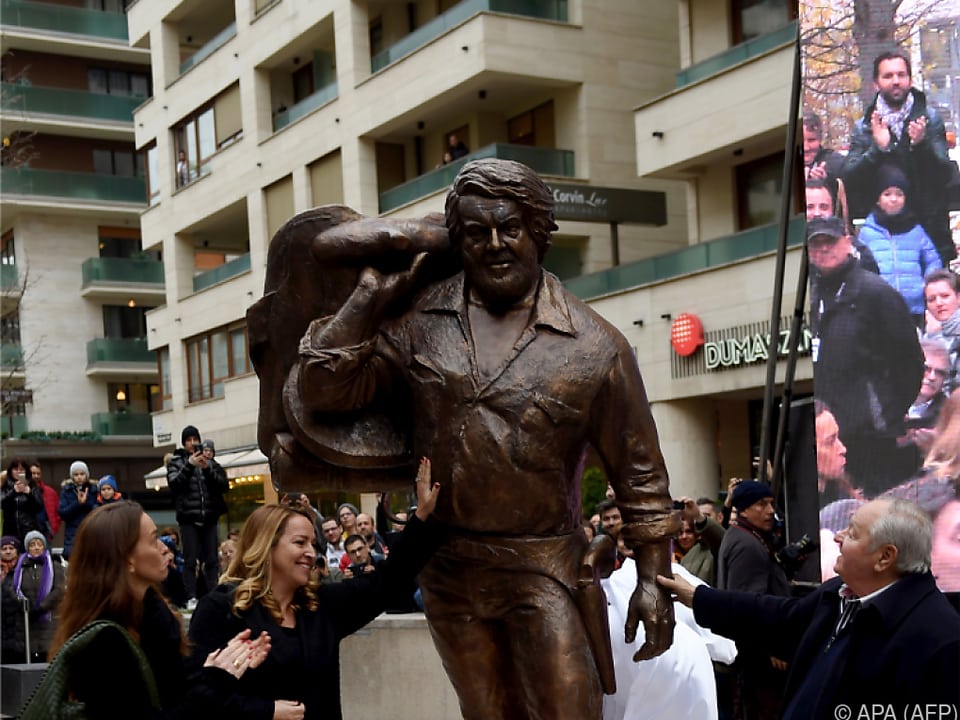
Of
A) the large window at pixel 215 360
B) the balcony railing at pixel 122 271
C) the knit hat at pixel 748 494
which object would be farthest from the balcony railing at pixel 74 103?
the knit hat at pixel 748 494

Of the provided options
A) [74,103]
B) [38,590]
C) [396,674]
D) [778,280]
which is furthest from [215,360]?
[778,280]

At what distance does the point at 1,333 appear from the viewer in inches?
1606

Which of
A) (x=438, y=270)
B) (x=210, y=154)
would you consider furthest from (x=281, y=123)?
(x=438, y=270)

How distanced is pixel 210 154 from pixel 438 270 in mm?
33267

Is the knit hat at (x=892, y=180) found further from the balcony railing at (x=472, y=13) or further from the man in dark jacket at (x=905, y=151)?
the balcony railing at (x=472, y=13)

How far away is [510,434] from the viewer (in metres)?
4.75

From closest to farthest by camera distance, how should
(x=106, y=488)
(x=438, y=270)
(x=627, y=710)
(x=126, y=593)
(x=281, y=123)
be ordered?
(x=126, y=593) < (x=438, y=270) < (x=627, y=710) < (x=106, y=488) < (x=281, y=123)

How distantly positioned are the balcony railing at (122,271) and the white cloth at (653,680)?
41746 millimetres

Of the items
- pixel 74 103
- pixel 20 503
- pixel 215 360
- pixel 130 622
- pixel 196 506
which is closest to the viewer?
pixel 130 622

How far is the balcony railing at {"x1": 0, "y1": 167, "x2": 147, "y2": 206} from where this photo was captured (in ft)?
148

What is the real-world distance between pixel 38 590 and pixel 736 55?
46.4 feet

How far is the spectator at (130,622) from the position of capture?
3.75m

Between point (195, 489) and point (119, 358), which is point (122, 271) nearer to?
point (119, 358)

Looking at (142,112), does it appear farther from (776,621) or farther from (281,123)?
(776,621)
